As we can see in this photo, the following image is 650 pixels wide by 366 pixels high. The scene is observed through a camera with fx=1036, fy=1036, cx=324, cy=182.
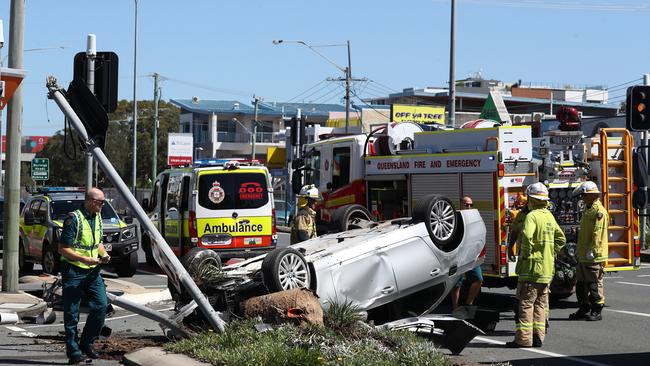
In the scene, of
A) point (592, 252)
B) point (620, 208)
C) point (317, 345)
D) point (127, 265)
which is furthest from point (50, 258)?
point (317, 345)

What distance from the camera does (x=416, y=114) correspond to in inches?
2184

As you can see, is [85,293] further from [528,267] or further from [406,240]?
[528,267]

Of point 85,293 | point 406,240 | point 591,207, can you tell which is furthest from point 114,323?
point 591,207

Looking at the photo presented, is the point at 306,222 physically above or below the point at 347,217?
below

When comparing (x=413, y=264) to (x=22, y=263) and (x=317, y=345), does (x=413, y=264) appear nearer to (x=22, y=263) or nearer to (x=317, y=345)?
(x=317, y=345)

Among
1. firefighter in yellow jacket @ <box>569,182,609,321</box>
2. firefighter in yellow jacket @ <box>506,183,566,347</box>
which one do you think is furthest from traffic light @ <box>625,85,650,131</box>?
A: firefighter in yellow jacket @ <box>506,183,566,347</box>

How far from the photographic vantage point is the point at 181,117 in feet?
285

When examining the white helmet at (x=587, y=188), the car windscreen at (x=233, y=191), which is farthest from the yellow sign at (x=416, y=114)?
the white helmet at (x=587, y=188)

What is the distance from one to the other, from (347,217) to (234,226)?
6797 millimetres

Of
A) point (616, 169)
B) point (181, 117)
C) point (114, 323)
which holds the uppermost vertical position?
point (181, 117)

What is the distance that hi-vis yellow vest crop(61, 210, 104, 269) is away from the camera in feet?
33.4

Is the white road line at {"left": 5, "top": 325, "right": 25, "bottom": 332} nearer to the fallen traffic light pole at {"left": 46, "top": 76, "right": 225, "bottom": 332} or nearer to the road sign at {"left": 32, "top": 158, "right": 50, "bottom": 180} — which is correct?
the fallen traffic light pole at {"left": 46, "top": 76, "right": 225, "bottom": 332}

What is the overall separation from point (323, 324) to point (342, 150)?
9505 mm

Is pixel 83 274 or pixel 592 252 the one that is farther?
pixel 592 252
